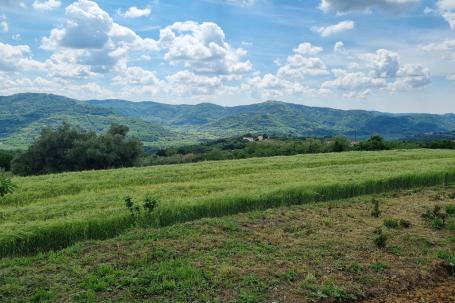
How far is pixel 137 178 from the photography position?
90.2 ft

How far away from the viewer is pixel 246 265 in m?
12.3

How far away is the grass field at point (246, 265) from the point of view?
10.6 metres

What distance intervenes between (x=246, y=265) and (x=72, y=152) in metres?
54.5

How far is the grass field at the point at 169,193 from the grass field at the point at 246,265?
122 cm

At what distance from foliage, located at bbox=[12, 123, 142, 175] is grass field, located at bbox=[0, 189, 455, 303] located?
49217mm

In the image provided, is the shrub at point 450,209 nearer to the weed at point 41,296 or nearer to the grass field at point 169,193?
the grass field at point 169,193

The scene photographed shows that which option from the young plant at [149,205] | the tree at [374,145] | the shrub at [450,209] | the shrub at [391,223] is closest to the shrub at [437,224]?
the shrub at [391,223]

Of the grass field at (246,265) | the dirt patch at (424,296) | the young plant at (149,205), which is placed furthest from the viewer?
the young plant at (149,205)

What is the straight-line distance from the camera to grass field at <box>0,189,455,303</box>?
34.8 feet

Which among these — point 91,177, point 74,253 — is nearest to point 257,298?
point 74,253

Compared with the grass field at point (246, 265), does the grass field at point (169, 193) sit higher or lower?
higher

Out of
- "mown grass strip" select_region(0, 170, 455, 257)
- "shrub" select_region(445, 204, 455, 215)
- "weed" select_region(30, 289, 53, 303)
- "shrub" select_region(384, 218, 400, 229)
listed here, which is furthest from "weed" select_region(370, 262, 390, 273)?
"weed" select_region(30, 289, 53, 303)

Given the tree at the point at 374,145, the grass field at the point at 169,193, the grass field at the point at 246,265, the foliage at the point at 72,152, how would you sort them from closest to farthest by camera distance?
the grass field at the point at 246,265, the grass field at the point at 169,193, the foliage at the point at 72,152, the tree at the point at 374,145

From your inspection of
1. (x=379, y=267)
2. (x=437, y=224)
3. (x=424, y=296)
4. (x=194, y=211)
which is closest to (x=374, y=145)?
(x=437, y=224)
